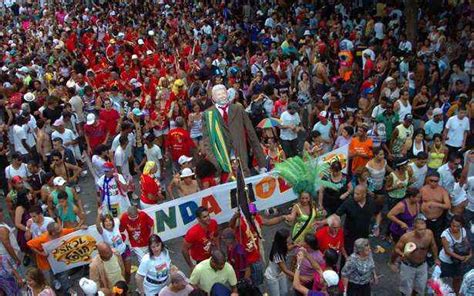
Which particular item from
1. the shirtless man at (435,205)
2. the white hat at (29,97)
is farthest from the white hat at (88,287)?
the white hat at (29,97)

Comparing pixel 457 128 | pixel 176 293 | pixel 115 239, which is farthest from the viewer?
pixel 457 128

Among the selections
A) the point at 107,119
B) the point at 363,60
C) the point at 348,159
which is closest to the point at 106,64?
the point at 107,119

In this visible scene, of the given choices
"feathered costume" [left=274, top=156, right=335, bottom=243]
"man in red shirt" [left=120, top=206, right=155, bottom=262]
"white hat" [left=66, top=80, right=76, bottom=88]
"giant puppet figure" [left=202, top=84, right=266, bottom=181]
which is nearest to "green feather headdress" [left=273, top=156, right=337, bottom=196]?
"feathered costume" [left=274, top=156, right=335, bottom=243]

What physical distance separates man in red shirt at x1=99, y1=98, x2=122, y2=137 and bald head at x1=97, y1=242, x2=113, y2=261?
4844 millimetres

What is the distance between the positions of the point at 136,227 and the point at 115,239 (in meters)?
0.32

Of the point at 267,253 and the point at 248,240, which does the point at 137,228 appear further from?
the point at 267,253

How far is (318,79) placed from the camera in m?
13.8

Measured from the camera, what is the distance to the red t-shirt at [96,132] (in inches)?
433

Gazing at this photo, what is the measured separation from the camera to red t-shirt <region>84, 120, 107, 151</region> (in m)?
11.0

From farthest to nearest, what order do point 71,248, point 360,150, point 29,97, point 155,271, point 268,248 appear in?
point 29,97
point 360,150
point 268,248
point 71,248
point 155,271

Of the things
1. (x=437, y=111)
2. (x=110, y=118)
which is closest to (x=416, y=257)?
(x=437, y=111)

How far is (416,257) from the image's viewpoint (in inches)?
275

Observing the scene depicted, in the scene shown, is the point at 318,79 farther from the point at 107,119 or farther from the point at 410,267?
the point at 410,267

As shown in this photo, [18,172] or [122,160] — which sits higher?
[18,172]
